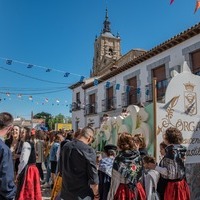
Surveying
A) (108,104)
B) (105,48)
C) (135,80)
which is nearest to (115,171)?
(135,80)

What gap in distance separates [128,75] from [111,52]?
1029 inches

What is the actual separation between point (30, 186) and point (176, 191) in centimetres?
257

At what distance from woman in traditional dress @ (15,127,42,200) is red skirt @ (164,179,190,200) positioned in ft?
7.89

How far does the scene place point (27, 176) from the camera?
15.6 ft

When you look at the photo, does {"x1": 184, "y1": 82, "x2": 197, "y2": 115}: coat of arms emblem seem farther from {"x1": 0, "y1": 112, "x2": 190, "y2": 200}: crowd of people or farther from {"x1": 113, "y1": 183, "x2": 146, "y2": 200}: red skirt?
{"x1": 113, "y1": 183, "x2": 146, "y2": 200}: red skirt

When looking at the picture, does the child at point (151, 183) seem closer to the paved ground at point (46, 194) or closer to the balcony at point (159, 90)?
the paved ground at point (46, 194)

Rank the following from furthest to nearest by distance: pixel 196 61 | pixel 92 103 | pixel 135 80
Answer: pixel 92 103
pixel 135 80
pixel 196 61

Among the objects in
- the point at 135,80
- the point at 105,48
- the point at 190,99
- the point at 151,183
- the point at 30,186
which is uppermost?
the point at 105,48

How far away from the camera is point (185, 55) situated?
12.5m

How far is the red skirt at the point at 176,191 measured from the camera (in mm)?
3482

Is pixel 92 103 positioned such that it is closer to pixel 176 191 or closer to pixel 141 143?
pixel 141 143

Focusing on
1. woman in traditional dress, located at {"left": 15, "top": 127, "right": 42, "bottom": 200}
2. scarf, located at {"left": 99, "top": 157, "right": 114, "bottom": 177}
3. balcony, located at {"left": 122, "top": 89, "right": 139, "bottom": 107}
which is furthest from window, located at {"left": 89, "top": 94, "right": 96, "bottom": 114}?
scarf, located at {"left": 99, "top": 157, "right": 114, "bottom": 177}

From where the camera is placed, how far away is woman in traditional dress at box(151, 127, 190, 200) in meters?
3.47

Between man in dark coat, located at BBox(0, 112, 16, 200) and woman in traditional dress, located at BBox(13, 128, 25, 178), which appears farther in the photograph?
woman in traditional dress, located at BBox(13, 128, 25, 178)
